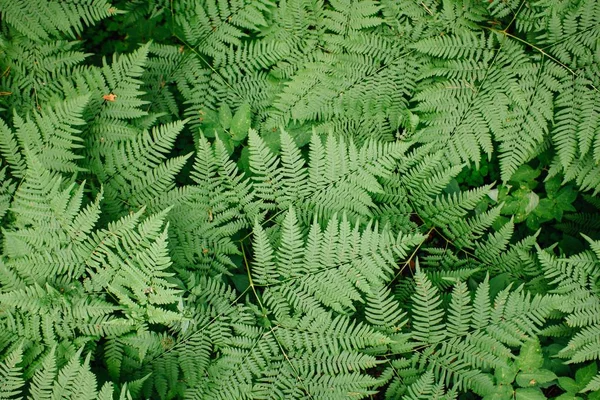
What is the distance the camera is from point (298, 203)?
3.23 meters

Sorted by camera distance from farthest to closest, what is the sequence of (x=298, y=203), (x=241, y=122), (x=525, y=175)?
(x=525, y=175)
(x=241, y=122)
(x=298, y=203)

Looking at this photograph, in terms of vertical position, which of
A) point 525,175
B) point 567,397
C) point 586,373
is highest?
point 525,175

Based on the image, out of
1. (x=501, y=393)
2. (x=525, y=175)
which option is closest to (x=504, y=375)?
(x=501, y=393)

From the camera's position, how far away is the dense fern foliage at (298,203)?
2764mm

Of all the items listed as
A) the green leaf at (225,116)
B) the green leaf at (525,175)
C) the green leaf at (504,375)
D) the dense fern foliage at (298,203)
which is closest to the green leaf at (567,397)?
the dense fern foliage at (298,203)

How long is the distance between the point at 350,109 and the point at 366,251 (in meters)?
1.23

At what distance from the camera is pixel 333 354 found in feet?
9.43

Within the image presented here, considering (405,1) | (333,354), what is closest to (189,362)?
(333,354)

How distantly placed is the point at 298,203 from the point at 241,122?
0.84 metres

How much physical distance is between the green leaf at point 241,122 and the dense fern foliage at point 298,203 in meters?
0.02

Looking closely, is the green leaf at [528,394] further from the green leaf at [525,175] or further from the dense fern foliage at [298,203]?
the green leaf at [525,175]

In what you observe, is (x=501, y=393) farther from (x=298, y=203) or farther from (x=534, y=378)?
(x=298, y=203)

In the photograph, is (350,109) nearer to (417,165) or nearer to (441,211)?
(417,165)

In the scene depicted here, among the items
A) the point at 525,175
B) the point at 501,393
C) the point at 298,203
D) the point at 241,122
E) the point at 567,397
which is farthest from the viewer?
the point at 525,175
